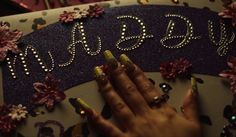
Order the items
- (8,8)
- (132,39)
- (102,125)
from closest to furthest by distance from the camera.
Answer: (102,125) → (132,39) → (8,8)

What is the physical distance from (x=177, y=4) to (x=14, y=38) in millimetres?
336

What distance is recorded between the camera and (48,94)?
80cm

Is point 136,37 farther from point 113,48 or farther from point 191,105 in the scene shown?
point 191,105

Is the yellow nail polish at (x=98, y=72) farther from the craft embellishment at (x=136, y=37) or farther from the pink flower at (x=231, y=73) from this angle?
the pink flower at (x=231, y=73)

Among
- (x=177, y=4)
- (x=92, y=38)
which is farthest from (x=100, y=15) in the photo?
(x=177, y=4)

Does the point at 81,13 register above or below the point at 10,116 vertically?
above

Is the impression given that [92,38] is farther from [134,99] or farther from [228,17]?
[228,17]

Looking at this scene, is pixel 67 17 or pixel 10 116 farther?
pixel 67 17

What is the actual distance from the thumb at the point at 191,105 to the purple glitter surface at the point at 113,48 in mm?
53

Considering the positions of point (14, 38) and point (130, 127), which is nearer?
point (130, 127)

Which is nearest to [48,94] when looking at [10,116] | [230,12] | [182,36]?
[10,116]

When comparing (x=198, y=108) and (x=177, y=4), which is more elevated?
(x=177, y=4)

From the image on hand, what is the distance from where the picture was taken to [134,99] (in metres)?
0.76

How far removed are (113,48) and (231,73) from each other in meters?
0.23
